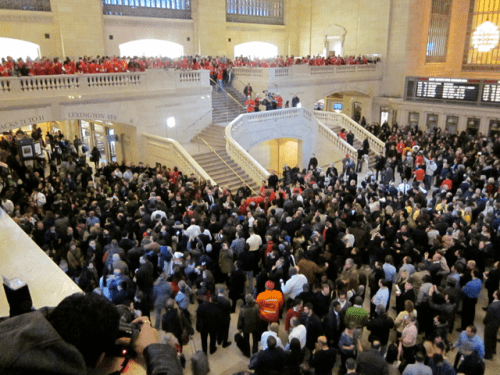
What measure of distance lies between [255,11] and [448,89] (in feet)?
53.4

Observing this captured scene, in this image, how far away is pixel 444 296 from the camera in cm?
688

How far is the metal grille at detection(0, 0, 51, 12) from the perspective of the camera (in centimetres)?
2106

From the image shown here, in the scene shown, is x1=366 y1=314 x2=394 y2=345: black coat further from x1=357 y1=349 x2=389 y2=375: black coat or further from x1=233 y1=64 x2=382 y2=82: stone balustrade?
x1=233 y1=64 x2=382 y2=82: stone balustrade

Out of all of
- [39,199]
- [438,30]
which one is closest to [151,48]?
[39,199]

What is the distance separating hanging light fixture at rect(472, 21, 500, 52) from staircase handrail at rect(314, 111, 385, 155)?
9743mm

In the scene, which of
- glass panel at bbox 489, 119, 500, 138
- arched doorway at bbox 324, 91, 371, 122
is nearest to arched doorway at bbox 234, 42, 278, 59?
Answer: arched doorway at bbox 324, 91, 371, 122

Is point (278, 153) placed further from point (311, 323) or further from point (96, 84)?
point (311, 323)

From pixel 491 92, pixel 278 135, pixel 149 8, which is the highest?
pixel 149 8

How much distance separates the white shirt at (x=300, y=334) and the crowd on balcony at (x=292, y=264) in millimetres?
22

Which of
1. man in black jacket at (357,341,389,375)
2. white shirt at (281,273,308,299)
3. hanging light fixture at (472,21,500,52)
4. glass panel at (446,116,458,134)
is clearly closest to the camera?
man in black jacket at (357,341,389,375)

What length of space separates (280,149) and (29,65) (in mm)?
13740

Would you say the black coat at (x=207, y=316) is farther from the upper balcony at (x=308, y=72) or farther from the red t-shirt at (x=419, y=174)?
the upper balcony at (x=308, y=72)

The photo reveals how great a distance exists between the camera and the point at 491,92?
2333 centimetres

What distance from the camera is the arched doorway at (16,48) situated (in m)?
23.1
